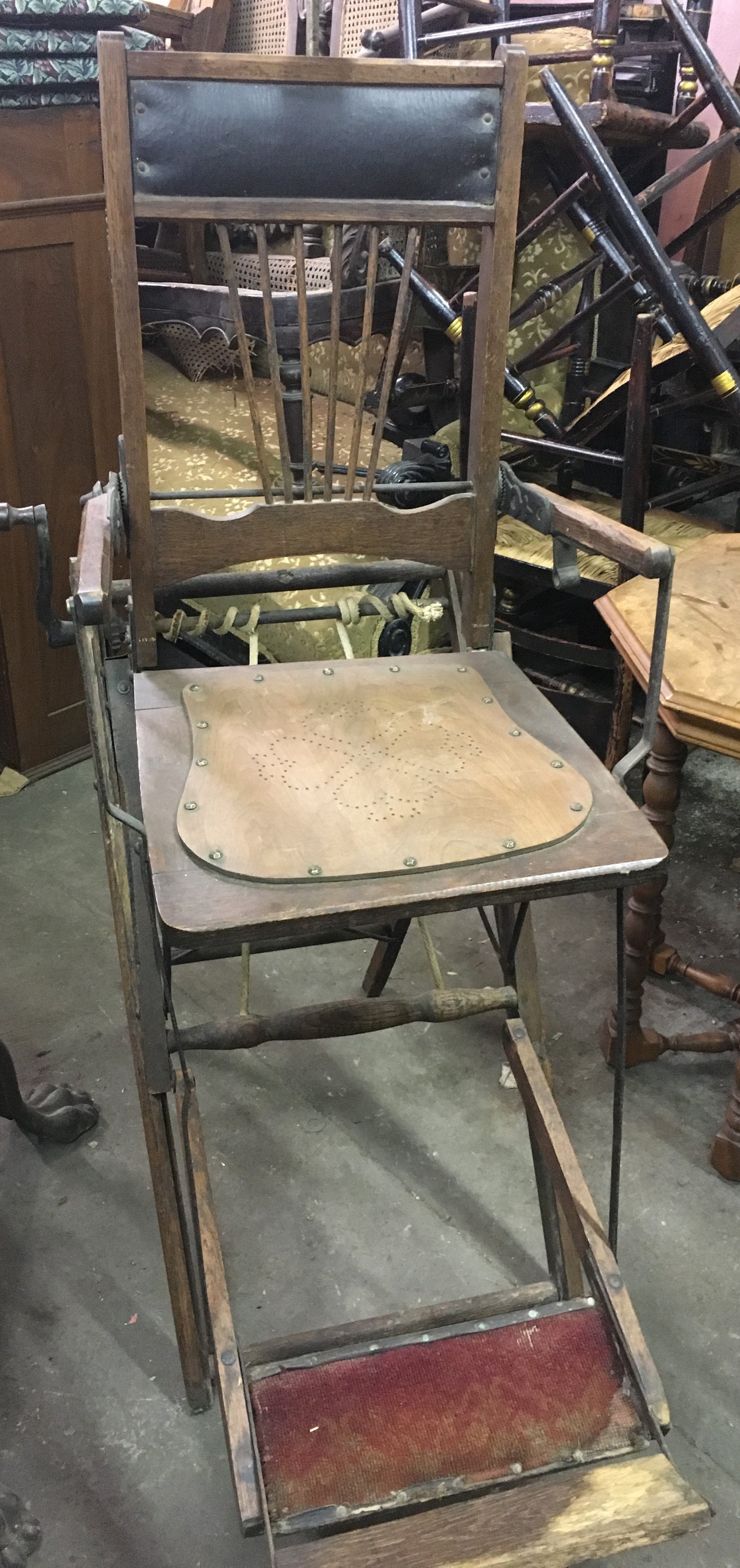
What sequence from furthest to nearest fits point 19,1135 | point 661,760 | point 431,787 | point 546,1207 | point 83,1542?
1. point 19,1135
2. point 661,760
3. point 546,1207
4. point 83,1542
5. point 431,787

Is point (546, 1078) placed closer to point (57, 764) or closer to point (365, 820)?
point (365, 820)

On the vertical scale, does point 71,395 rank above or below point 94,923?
above

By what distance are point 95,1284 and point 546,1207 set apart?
0.62m

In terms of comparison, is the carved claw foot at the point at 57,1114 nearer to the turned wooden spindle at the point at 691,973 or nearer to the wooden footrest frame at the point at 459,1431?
the wooden footrest frame at the point at 459,1431

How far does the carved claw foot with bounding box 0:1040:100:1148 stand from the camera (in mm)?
1633

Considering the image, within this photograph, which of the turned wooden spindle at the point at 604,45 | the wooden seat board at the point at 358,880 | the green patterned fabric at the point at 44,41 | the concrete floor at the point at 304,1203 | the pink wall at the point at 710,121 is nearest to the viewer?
the wooden seat board at the point at 358,880

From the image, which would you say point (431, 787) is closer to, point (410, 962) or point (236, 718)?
point (236, 718)

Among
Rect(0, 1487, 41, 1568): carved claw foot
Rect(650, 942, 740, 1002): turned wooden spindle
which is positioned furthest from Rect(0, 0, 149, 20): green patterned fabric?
Rect(0, 1487, 41, 1568): carved claw foot

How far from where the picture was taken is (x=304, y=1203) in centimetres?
164

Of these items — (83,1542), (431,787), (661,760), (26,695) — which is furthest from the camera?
(26,695)

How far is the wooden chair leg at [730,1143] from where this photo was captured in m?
1.64

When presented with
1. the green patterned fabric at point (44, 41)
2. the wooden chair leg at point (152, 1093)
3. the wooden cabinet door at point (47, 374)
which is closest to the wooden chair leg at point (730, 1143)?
the wooden chair leg at point (152, 1093)

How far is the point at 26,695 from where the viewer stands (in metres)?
2.57

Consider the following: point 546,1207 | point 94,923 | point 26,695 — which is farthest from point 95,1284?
point 26,695
